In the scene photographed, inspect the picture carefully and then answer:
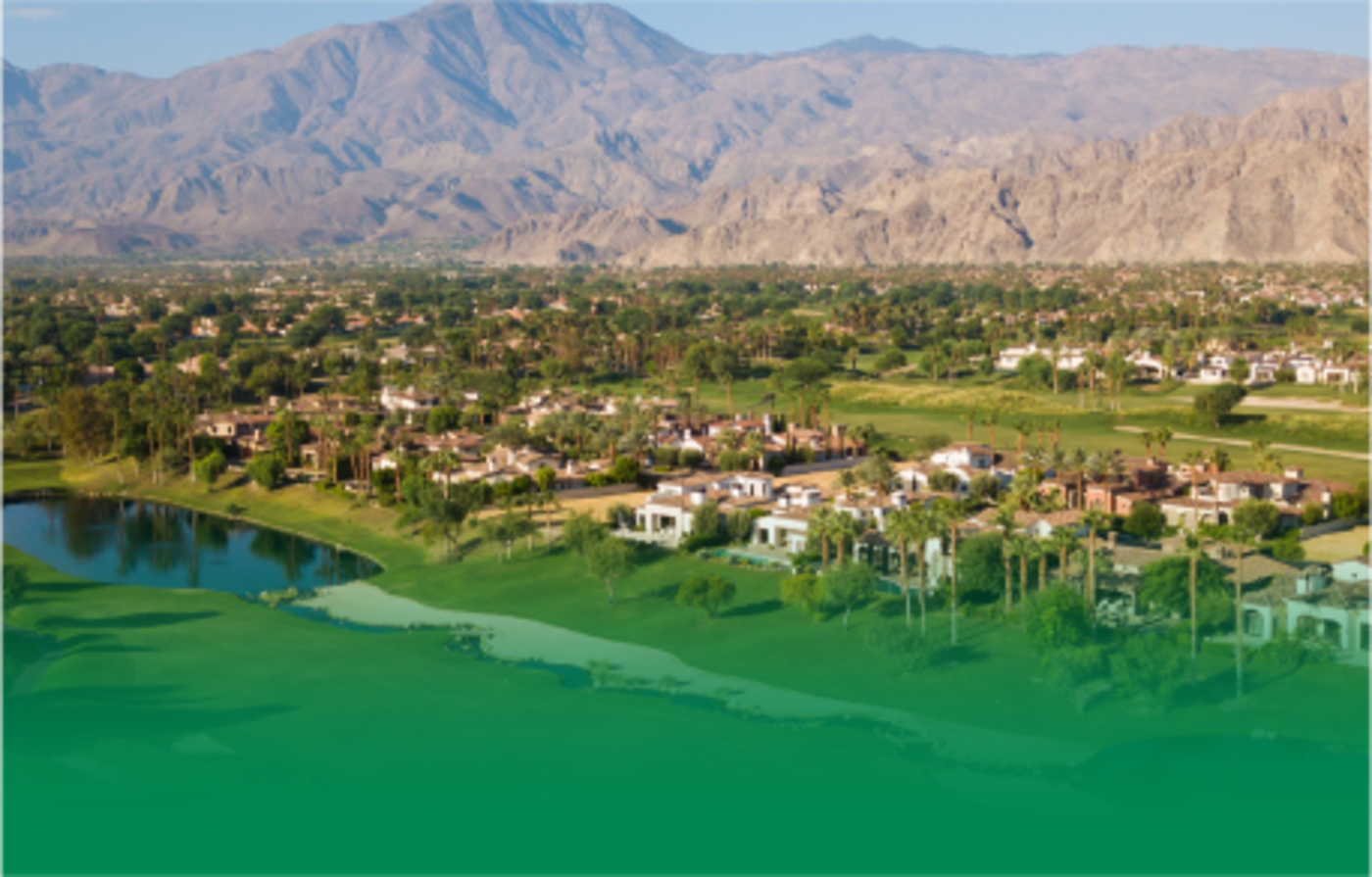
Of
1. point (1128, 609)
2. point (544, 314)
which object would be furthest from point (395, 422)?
point (544, 314)

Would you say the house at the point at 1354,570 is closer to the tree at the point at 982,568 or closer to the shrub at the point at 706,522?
the tree at the point at 982,568

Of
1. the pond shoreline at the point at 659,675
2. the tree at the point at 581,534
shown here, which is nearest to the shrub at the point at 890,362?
the tree at the point at 581,534

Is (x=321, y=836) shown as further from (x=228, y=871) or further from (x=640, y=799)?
(x=640, y=799)

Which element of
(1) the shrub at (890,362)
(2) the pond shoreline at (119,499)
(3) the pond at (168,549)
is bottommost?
(3) the pond at (168,549)

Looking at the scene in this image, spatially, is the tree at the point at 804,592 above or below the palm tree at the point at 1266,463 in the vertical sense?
below

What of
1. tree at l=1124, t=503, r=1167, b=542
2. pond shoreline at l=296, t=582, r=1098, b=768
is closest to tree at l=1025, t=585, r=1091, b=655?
pond shoreline at l=296, t=582, r=1098, b=768

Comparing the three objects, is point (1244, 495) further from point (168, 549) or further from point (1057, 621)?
point (168, 549)
